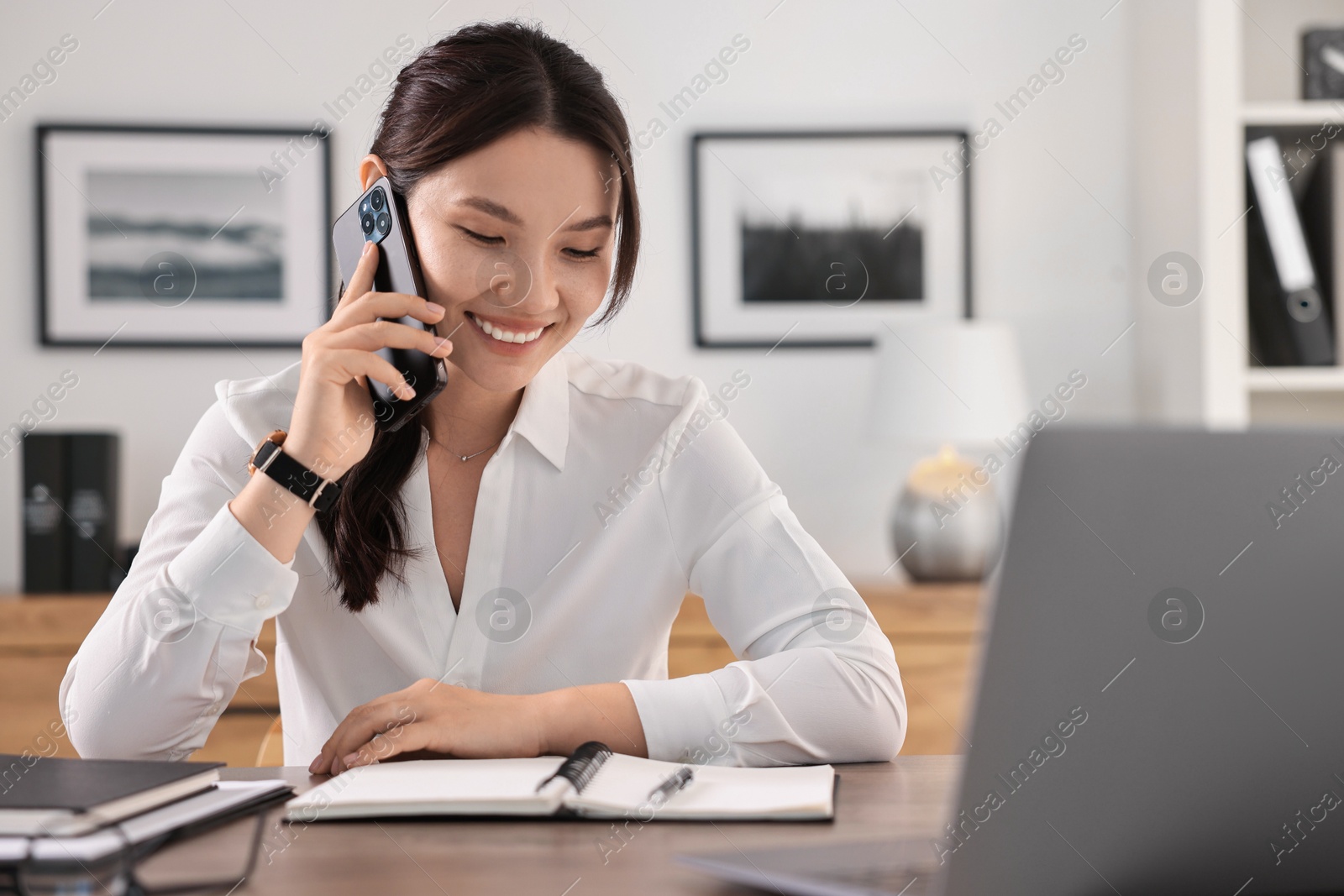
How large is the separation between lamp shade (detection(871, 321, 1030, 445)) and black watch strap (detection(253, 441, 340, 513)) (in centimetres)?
Result: 171

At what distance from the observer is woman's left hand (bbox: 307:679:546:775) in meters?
0.88

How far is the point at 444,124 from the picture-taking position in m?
1.14

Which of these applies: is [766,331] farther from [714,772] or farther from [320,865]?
[320,865]

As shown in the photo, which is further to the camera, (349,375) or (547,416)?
(547,416)

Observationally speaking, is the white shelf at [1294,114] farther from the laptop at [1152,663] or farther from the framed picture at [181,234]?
the laptop at [1152,663]

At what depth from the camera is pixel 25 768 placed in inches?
28.8

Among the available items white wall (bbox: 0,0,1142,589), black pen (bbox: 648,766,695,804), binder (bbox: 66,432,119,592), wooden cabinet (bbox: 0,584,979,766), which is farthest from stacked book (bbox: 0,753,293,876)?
white wall (bbox: 0,0,1142,589)

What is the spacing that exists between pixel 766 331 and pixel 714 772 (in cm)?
204

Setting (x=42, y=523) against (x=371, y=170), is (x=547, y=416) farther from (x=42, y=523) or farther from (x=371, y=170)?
(x=42, y=523)

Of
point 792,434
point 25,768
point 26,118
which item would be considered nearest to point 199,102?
point 26,118

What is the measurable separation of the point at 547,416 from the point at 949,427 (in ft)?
4.55

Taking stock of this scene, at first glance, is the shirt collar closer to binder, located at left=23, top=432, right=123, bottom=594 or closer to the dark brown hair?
the dark brown hair

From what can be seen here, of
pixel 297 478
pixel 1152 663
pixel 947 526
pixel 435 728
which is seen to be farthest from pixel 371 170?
pixel 947 526

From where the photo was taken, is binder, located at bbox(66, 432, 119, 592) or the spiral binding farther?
binder, located at bbox(66, 432, 119, 592)
